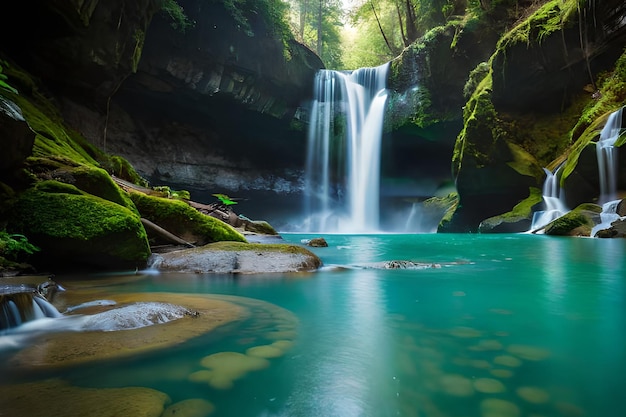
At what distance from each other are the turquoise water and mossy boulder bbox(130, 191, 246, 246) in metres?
2.64

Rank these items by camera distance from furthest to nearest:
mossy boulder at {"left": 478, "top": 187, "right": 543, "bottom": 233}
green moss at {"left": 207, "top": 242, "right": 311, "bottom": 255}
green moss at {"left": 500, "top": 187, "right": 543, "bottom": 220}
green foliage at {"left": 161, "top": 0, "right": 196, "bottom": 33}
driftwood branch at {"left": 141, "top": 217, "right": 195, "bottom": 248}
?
green foliage at {"left": 161, "top": 0, "right": 196, "bottom": 33} < green moss at {"left": 500, "top": 187, "right": 543, "bottom": 220} < mossy boulder at {"left": 478, "top": 187, "right": 543, "bottom": 233} < driftwood branch at {"left": 141, "top": 217, "right": 195, "bottom": 248} < green moss at {"left": 207, "top": 242, "right": 311, "bottom": 255}

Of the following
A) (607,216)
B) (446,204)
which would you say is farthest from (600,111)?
(446,204)

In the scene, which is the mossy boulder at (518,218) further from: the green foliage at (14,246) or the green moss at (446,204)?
the green foliage at (14,246)

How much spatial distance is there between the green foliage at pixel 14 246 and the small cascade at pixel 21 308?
1.32 meters

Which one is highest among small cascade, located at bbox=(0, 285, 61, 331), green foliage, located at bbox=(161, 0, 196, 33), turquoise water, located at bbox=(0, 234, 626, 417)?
green foliage, located at bbox=(161, 0, 196, 33)

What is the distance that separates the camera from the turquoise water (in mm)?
1514

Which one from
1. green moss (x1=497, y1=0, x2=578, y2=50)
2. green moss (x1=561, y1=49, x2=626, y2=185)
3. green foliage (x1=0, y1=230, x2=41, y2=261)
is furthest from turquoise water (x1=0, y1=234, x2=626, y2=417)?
green moss (x1=497, y1=0, x2=578, y2=50)

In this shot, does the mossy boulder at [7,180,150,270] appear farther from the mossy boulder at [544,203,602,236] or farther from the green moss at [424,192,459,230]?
the green moss at [424,192,459,230]

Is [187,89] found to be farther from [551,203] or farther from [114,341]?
[114,341]

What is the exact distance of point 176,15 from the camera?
15.7 meters

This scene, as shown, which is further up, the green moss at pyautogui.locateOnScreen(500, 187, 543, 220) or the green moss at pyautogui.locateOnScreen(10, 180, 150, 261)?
the green moss at pyautogui.locateOnScreen(500, 187, 543, 220)

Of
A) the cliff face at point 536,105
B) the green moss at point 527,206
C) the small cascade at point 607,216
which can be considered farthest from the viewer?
the green moss at point 527,206

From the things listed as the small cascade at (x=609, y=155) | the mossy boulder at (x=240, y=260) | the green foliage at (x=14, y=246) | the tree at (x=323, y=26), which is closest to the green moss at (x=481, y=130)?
the small cascade at (x=609, y=155)

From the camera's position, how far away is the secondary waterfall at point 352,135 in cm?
2252
